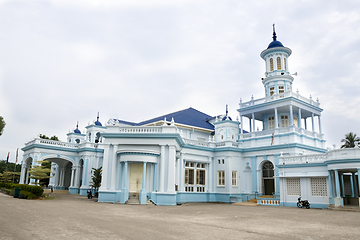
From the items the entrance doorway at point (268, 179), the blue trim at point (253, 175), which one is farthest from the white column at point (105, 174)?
the entrance doorway at point (268, 179)

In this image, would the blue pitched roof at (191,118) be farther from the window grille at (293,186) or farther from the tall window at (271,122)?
the window grille at (293,186)

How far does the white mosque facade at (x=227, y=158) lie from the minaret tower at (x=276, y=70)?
0.11 meters

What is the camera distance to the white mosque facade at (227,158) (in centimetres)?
2273

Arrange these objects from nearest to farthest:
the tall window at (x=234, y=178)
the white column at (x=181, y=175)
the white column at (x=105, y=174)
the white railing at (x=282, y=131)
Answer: the white column at (x=105, y=174), the white column at (x=181, y=175), the white railing at (x=282, y=131), the tall window at (x=234, y=178)

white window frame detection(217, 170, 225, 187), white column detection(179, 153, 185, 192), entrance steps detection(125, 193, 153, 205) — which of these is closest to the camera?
entrance steps detection(125, 193, 153, 205)

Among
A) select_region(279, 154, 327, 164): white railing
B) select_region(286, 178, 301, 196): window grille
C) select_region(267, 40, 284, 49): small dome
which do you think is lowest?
select_region(286, 178, 301, 196): window grille

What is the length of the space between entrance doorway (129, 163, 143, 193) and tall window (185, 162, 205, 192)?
6.07m

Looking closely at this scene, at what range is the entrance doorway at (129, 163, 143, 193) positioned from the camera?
77.6 feet

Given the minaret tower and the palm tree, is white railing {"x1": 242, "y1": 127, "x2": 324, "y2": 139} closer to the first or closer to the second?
the minaret tower

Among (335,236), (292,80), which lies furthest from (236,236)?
(292,80)

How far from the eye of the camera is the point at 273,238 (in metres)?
8.59

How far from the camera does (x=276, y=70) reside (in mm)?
33156

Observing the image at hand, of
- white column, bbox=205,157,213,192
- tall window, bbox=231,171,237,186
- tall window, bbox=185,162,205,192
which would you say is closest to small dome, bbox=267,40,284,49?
white column, bbox=205,157,213,192

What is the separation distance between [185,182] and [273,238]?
1999 centimetres
